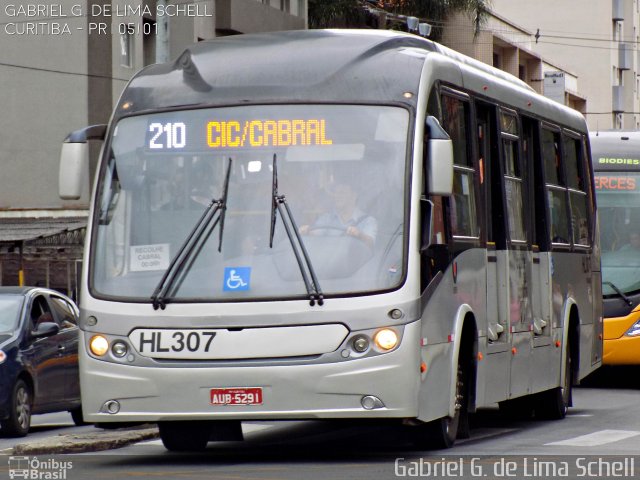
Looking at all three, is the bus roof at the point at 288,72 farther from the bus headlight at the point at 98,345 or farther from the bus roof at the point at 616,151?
the bus roof at the point at 616,151

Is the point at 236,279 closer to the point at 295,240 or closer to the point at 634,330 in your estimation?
the point at 295,240

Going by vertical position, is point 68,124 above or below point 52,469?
above

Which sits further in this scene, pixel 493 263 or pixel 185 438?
pixel 493 263

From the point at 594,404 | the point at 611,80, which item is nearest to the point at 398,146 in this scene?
the point at 594,404

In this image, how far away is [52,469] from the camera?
11250 mm

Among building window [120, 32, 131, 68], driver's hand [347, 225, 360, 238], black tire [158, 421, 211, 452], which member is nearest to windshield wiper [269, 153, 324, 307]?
driver's hand [347, 225, 360, 238]

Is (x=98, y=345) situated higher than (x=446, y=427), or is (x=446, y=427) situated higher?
(x=98, y=345)

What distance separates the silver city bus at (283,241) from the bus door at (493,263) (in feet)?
2.10

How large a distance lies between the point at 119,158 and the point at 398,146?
6.75 ft

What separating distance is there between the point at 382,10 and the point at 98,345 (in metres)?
45.7

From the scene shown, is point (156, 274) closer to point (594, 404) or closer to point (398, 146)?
point (398, 146)

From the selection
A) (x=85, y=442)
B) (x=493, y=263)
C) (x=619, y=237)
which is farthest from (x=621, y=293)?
(x=85, y=442)

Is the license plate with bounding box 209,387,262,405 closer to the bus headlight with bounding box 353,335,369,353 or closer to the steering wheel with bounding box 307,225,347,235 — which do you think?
the bus headlight with bounding box 353,335,369,353

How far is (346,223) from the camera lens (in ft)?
35.8
